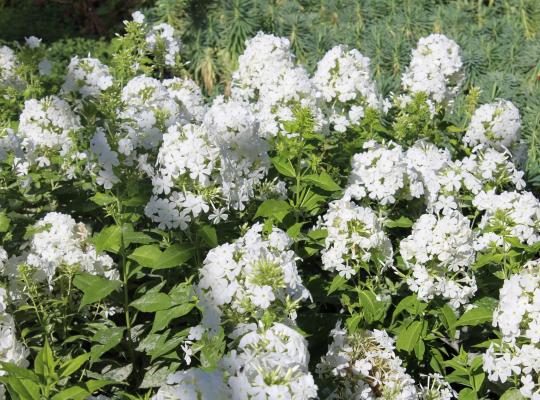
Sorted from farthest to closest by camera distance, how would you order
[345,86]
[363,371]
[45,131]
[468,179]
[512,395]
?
1. [345,86]
2. [45,131]
3. [468,179]
4. [512,395]
5. [363,371]

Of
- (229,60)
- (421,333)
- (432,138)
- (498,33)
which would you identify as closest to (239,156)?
(421,333)

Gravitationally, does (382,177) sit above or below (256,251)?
below

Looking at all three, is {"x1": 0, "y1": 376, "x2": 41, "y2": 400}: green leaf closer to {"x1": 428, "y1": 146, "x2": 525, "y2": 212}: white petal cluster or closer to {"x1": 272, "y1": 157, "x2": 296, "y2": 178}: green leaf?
{"x1": 272, "y1": 157, "x2": 296, "y2": 178}: green leaf

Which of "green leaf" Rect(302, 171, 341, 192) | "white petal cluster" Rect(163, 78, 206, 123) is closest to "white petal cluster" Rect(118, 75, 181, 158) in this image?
"white petal cluster" Rect(163, 78, 206, 123)

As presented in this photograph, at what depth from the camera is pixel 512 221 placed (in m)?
2.66

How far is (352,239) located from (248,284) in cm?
58

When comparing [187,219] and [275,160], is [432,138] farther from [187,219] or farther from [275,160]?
[187,219]

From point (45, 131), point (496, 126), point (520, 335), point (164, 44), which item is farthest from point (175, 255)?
point (496, 126)

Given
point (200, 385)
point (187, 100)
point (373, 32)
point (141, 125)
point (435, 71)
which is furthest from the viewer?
point (373, 32)

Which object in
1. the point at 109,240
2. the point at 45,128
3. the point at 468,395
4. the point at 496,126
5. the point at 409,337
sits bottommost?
the point at 468,395

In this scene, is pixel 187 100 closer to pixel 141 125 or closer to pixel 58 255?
pixel 141 125

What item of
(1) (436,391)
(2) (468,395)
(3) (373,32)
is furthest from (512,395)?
(3) (373,32)

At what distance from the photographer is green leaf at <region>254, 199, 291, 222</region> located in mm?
2633

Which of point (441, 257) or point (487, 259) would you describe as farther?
point (487, 259)
